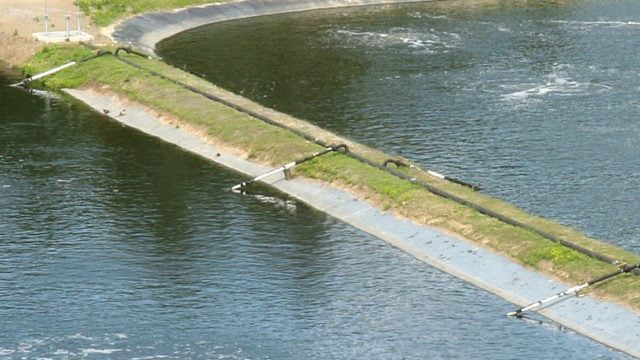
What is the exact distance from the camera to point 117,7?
130 metres

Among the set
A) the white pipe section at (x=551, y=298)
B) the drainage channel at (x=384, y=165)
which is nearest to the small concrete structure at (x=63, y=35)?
the drainage channel at (x=384, y=165)

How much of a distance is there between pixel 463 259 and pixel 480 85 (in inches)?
1513

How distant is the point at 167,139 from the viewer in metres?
91.4

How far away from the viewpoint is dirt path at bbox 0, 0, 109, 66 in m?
116

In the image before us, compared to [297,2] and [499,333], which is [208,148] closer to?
[499,333]

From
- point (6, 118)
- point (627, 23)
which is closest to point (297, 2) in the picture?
point (627, 23)

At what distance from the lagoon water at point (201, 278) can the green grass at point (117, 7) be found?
39402 millimetres

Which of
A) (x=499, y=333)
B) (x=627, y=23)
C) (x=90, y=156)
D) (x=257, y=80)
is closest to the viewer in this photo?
(x=499, y=333)

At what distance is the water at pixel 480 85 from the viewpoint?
79500 millimetres

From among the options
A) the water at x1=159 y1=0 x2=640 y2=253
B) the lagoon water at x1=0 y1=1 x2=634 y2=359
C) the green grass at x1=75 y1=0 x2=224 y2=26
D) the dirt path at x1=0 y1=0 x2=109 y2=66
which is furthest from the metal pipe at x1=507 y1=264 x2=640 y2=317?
the green grass at x1=75 y1=0 x2=224 y2=26

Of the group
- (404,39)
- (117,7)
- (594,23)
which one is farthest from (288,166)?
(594,23)

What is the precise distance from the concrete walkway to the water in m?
6.14

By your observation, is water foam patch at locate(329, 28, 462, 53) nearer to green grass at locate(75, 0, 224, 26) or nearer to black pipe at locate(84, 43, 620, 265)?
green grass at locate(75, 0, 224, 26)

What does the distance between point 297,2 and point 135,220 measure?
70.4 m
